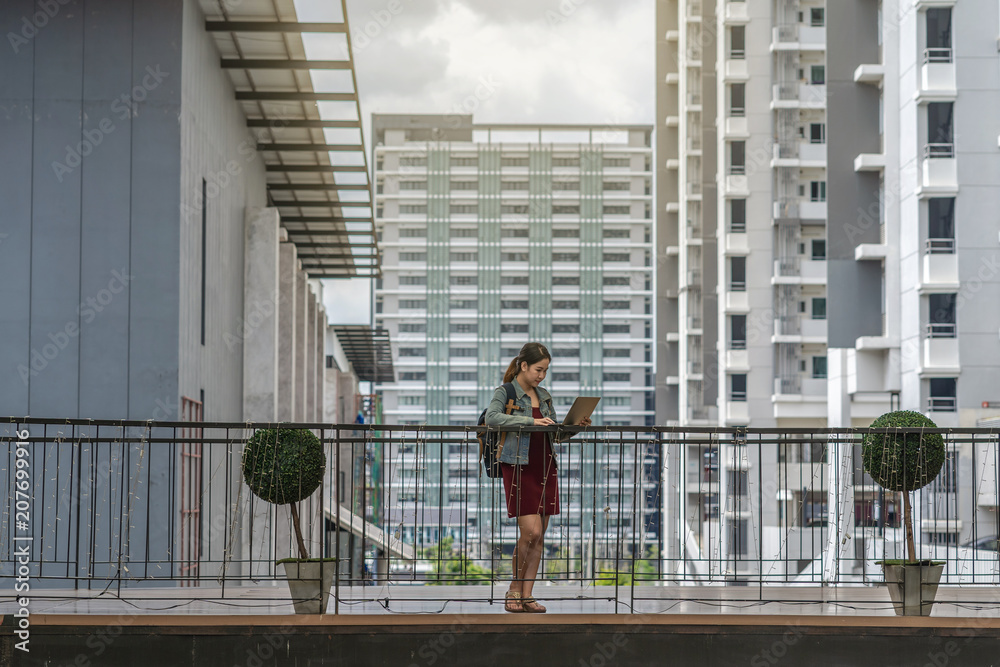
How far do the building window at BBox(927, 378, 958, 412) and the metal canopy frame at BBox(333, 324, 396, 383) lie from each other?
23.3m

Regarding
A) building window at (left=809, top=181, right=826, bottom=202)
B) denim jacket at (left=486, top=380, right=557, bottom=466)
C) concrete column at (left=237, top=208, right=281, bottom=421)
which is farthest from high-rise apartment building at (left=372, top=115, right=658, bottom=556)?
denim jacket at (left=486, top=380, right=557, bottom=466)

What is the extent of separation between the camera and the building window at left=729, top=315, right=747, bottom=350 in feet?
184

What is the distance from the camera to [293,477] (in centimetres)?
822

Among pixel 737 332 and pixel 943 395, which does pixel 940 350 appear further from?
pixel 737 332

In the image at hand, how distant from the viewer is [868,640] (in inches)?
313

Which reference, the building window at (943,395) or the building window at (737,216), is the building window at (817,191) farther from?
the building window at (943,395)

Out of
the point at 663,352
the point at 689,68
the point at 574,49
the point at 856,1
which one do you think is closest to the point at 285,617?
the point at 856,1

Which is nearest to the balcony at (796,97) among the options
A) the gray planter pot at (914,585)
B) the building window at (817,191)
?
the building window at (817,191)

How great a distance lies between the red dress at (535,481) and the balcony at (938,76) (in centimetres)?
2800

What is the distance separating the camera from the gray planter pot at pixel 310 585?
805 centimetres

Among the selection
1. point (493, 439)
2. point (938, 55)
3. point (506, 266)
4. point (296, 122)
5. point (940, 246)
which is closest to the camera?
point (493, 439)

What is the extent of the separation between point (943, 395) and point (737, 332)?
24026 millimetres

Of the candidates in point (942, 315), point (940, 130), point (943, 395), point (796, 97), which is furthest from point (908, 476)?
point (796, 97)

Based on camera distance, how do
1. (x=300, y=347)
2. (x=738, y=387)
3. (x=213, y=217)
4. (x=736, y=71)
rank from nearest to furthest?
(x=213, y=217) → (x=300, y=347) → (x=736, y=71) → (x=738, y=387)
